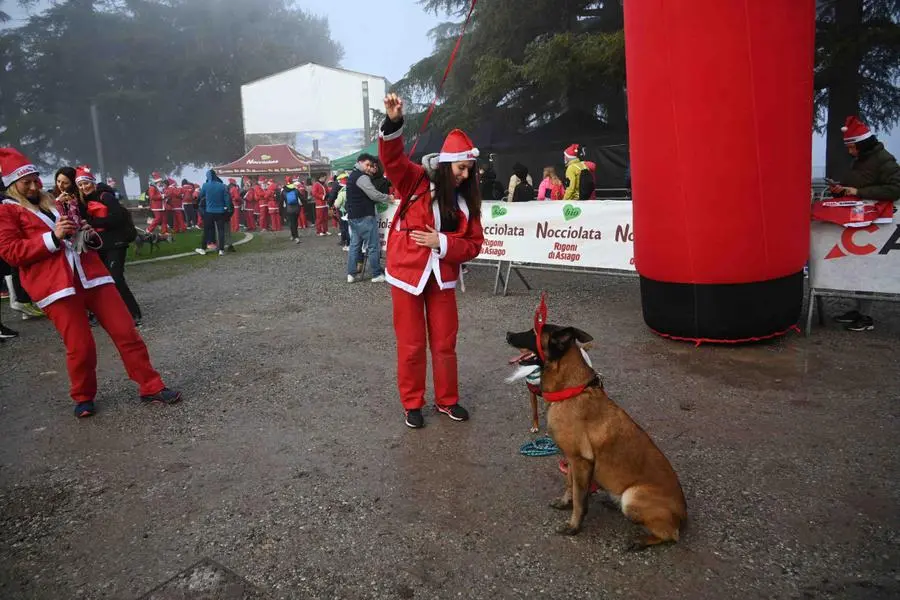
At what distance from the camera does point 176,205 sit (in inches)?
933

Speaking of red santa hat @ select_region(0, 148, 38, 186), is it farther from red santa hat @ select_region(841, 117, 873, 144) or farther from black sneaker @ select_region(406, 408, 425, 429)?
red santa hat @ select_region(841, 117, 873, 144)

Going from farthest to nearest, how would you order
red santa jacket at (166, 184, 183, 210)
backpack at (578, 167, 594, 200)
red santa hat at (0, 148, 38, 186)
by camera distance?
1. red santa jacket at (166, 184, 183, 210)
2. backpack at (578, 167, 594, 200)
3. red santa hat at (0, 148, 38, 186)

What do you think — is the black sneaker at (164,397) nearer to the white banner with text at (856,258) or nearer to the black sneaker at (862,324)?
the white banner with text at (856,258)

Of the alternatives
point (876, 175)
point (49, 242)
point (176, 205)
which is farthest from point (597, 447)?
point (176, 205)

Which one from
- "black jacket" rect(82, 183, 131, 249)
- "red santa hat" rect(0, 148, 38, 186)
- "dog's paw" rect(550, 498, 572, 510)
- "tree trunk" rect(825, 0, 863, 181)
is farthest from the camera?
"tree trunk" rect(825, 0, 863, 181)

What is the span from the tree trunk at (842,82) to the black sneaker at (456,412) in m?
12.0

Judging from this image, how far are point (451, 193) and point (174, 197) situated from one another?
22.8m

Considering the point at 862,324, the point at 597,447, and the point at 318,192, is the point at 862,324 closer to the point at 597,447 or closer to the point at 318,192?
the point at 597,447

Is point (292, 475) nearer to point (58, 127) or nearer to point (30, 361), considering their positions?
point (30, 361)

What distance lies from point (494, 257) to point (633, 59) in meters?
3.73

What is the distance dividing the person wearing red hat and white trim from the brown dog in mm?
4441

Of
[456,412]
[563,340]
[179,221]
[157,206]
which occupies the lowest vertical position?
[456,412]

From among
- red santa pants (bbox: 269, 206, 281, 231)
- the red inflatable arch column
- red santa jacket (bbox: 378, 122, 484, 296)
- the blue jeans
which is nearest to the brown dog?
red santa jacket (bbox: 378, 122, 484, 296)

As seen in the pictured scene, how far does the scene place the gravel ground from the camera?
269 centimetres
